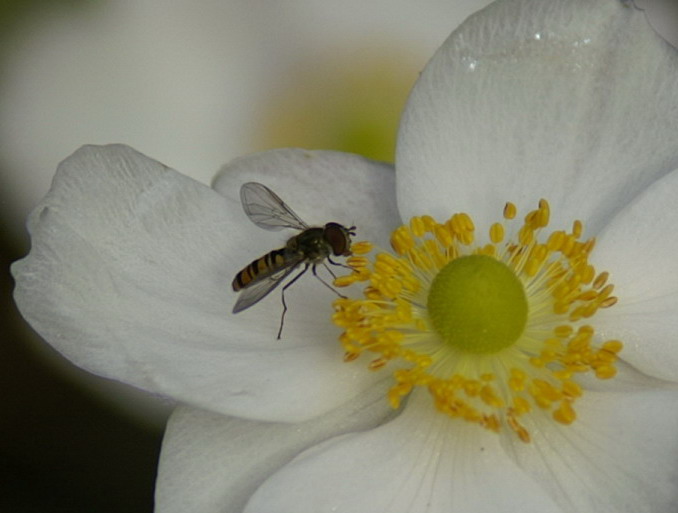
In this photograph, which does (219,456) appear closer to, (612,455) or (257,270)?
(257,270)

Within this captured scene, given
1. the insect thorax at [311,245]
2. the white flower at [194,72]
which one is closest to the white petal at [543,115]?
the insect thorax at [311,245]

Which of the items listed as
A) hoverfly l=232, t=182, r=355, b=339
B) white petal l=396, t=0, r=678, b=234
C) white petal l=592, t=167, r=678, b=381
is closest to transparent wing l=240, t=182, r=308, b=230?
hoverfly l=232, t=182, r=355, b=339

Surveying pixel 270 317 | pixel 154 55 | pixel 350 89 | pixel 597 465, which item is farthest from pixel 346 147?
pixel 597 465

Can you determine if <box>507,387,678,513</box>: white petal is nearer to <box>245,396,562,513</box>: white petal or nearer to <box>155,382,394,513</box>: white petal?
<box>245,396,562,513</box>: white petal

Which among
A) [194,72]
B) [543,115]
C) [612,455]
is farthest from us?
[194,72]

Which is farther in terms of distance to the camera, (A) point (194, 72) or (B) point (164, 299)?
(A) point (194, 72)

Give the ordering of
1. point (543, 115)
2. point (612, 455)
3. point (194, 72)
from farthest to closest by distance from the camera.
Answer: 1. point (194, 72)
2. point (543, 115)
3. point (612, 455)

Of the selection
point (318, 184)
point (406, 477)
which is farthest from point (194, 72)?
point (406, 477)
